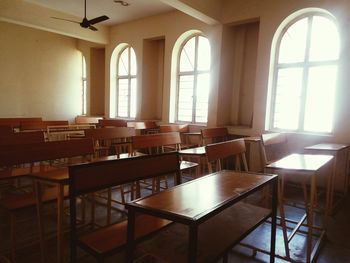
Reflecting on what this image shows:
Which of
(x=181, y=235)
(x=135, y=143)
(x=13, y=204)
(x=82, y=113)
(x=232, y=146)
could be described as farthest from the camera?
(x=82, y=113)

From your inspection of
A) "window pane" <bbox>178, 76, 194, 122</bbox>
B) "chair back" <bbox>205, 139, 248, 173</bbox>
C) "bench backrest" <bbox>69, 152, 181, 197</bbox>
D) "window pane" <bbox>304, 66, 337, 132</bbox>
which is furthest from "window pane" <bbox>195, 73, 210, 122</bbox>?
"bench backrest" <bbox>69, 152, 181, 197</bbox>

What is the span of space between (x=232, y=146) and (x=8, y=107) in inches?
251

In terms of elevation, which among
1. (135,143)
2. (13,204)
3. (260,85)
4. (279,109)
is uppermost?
(260,85)

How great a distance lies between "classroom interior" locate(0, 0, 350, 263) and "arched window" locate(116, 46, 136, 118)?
27 millimetres

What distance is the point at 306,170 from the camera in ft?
6.24

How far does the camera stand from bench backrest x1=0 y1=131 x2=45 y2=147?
2699 mm

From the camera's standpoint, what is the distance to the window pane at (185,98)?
18.9ft

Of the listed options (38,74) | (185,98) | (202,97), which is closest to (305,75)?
(202,97)

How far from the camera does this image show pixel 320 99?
13.5 ft

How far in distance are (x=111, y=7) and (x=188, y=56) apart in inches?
76.1

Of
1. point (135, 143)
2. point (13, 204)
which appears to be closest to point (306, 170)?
point (135, 143)

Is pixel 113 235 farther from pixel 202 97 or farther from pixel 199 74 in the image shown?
pixel 199 74

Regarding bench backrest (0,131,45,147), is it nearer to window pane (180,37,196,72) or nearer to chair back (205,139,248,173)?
chair back (205,139,248,173)

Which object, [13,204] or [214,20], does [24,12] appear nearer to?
[214,20]
